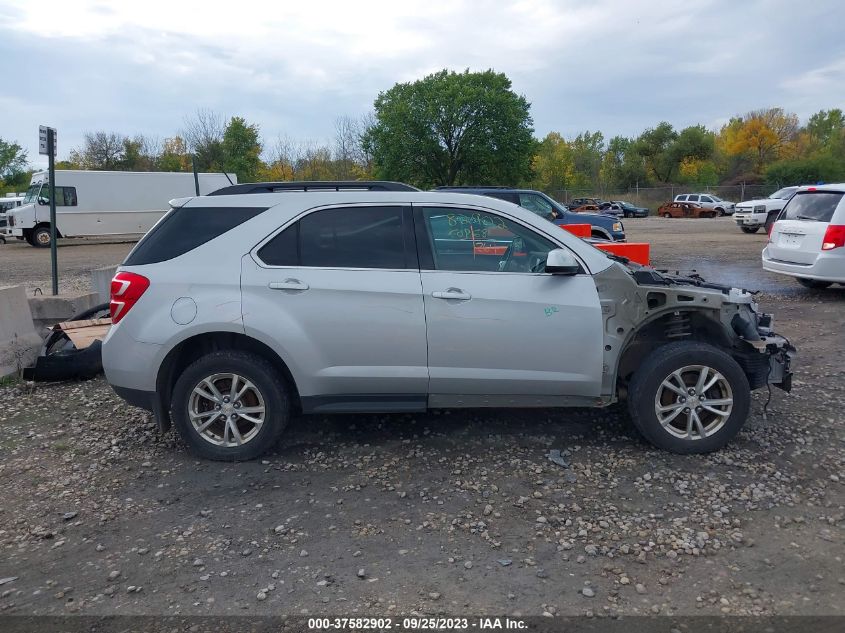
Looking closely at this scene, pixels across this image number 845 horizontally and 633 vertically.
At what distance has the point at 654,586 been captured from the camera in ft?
10.6

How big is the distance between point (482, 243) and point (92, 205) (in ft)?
83.2

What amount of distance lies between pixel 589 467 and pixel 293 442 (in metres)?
2.11

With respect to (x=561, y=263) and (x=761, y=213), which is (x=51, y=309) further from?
(x=761, y=213)

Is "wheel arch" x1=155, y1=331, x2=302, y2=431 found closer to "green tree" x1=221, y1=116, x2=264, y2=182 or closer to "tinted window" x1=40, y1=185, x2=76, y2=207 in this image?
"tinted window" x1=40, y1=185, x2=76, y2=207

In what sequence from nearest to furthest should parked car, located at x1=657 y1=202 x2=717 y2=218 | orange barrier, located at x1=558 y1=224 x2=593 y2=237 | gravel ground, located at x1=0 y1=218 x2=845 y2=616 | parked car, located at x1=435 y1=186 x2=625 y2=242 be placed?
gravel ground, located at x1=0 y1=218 x2=845 y2=616, orange barrier, located at x1=558 y1=224 x2=593 y2=237, parked car, located at x1=435 y1=186 x2=625 y2=242, parked car, located at x1=657 y1=202 x2=717 y2=218

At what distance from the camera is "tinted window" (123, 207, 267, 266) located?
4.72m

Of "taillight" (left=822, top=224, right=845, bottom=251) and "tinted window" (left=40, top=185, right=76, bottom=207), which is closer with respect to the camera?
"taillight" (left=822, top=224, right=845, bottom=251)

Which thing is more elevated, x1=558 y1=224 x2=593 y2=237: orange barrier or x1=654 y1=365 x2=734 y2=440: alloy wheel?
x1=558 y1=224 x2=593 y2=237: orange barrier

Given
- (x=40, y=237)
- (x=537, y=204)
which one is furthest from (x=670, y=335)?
(x=40, y=237)

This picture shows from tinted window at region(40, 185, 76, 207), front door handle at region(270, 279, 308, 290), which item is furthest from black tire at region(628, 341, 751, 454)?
tinted window at region(40, 185, 76, 207)

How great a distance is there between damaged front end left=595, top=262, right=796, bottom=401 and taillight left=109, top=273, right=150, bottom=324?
3029 mm

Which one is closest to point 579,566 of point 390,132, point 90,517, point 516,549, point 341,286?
point 516,549

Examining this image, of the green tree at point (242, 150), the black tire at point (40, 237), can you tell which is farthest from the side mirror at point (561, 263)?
the green tree at point (242, 150)

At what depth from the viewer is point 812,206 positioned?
10508 millimetres
